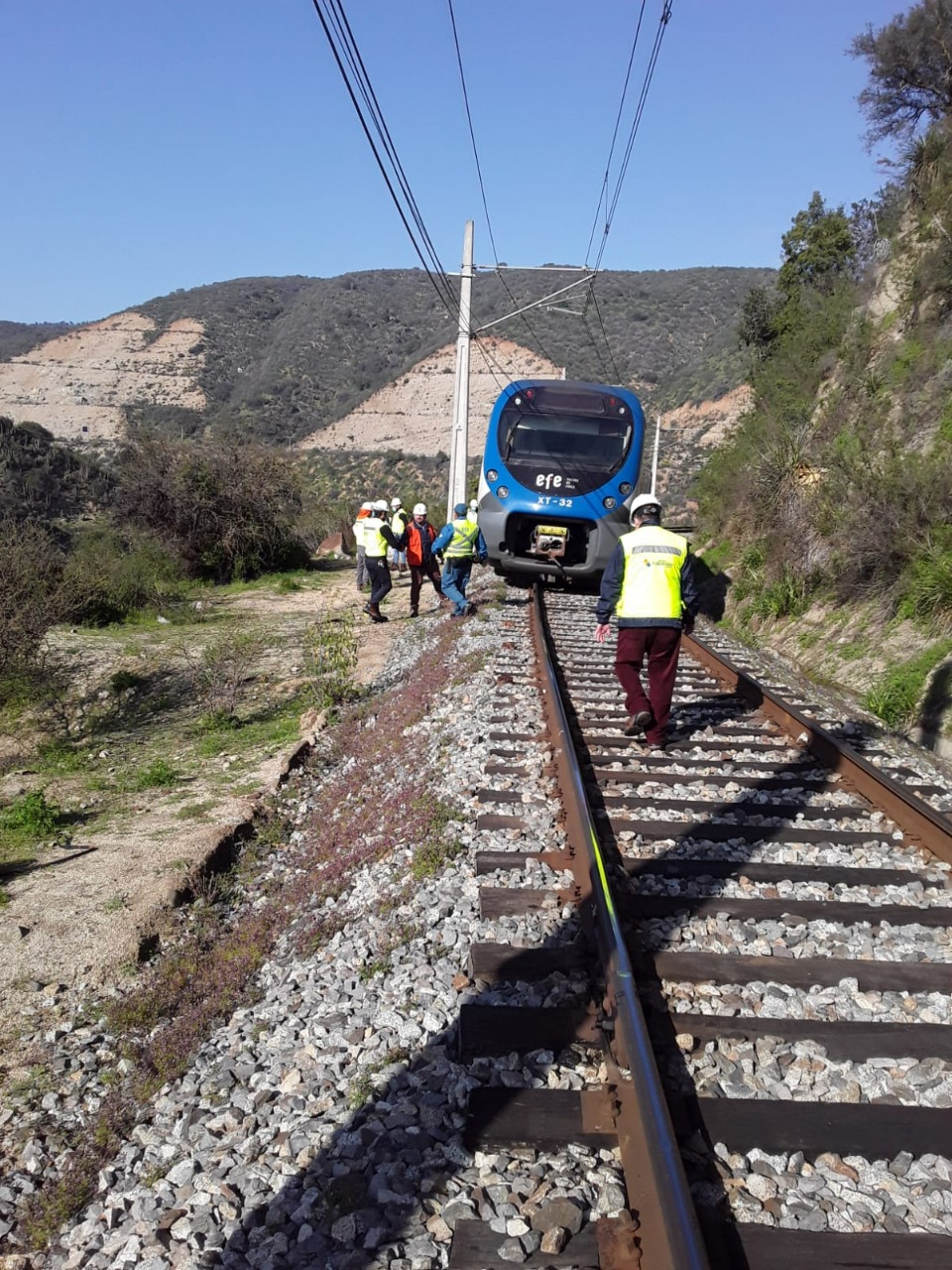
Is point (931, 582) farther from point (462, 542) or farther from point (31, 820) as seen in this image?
point (31, 820)

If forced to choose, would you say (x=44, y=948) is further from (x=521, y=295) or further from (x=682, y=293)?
(x=682, y=293)

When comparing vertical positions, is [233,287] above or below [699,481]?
above

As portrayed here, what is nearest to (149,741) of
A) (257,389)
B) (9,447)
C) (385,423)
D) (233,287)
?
(9,447)

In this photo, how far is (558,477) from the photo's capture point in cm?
1534

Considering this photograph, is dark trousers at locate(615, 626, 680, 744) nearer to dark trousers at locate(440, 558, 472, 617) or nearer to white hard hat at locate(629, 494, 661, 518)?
white hard hat at locate(629, 494, 661, 518)

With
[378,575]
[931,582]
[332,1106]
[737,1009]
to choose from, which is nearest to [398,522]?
[378,575]

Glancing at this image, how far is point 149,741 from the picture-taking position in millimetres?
10820

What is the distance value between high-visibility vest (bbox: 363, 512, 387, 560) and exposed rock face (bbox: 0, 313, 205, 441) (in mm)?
62107

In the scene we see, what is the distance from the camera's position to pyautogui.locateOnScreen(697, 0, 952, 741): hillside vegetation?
36.9ft

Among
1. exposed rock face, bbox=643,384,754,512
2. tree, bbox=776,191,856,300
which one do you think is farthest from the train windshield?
exposed rock face, bbox=643,384,754,512

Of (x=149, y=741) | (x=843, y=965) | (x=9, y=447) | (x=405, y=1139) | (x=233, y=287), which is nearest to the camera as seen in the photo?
(x=405, y=1139)

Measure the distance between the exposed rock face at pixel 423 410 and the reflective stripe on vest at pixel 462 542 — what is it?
56.4 metres

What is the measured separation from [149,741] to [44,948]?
554cm

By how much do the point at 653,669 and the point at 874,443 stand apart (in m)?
8.60
